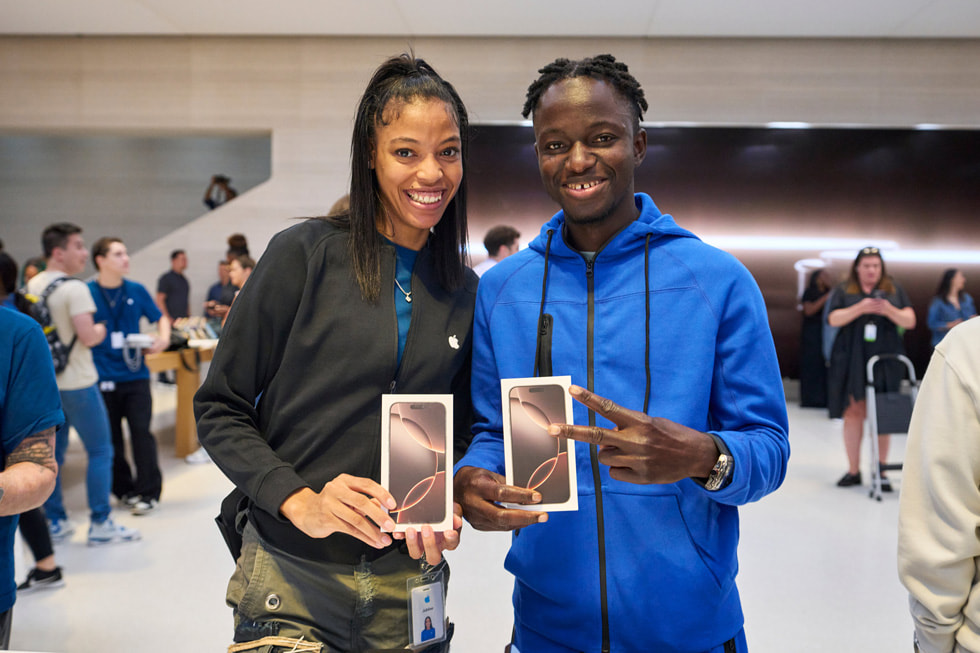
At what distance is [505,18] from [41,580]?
694 cm

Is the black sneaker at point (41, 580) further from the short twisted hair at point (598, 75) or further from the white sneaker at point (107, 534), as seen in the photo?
the short twisted hair at point (598, 75)

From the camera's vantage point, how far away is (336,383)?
129 centimetres

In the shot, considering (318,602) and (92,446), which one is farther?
(92,446)

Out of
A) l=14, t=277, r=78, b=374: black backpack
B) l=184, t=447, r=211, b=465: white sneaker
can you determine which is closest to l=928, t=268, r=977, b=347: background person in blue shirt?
l=184, t=447, r=211, b=465: white sneaker

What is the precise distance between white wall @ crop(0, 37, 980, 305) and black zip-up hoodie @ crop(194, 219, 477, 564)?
7.78 meters

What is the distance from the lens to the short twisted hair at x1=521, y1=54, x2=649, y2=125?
1372 mm

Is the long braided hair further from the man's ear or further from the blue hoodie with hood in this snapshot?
the man's ear

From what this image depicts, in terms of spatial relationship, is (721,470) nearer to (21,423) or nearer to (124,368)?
(21,423)

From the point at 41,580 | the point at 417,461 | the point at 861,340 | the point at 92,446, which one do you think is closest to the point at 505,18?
the point at 861,340

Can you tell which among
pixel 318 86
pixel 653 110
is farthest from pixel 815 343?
pixel 318 86

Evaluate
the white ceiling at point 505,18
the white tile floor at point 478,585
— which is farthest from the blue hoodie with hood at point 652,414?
the white ceiling at point 505,18

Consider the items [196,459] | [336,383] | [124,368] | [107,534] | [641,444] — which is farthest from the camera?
[196,459]

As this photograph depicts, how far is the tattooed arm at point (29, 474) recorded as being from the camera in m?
1.42

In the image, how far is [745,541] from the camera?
420 cm
